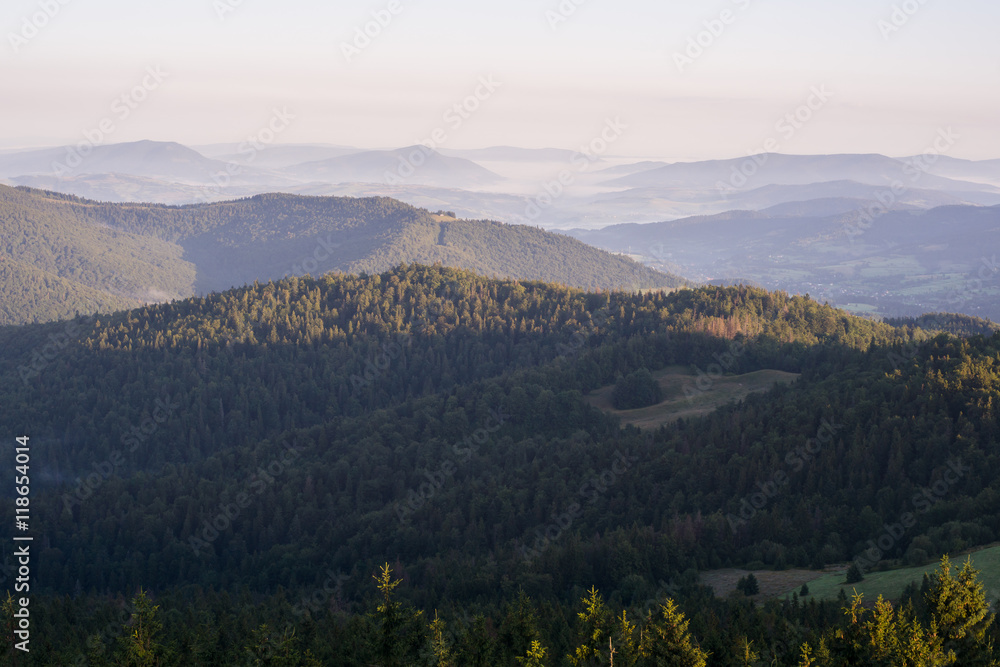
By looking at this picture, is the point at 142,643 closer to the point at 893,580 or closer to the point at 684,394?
the point at 893,580

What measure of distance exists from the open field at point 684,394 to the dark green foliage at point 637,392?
1.44 metres

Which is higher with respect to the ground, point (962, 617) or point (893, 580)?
point (962, 617)

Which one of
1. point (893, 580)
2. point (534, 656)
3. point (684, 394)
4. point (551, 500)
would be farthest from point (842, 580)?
point (684, 394)

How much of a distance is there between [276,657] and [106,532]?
96.3 meters

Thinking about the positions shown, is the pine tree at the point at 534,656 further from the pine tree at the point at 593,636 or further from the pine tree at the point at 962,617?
the pine tree at the point at 962,617

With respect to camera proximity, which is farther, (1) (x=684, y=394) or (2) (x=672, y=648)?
(1) (x=684, y=394)

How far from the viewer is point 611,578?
86.7m

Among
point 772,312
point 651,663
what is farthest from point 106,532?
point 772,312

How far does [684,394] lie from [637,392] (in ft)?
30.4

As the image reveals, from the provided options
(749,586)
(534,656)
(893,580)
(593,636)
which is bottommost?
(749,586)

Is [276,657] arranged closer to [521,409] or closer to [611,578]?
[611,578]

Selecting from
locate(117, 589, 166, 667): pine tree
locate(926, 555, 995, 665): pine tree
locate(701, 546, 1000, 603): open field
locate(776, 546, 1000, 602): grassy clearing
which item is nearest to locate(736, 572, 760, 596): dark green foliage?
locate(701, 546, 1000, 603): open field

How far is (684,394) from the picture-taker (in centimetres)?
15350

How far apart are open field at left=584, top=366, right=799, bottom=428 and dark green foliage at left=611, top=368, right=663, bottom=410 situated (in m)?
1.44
